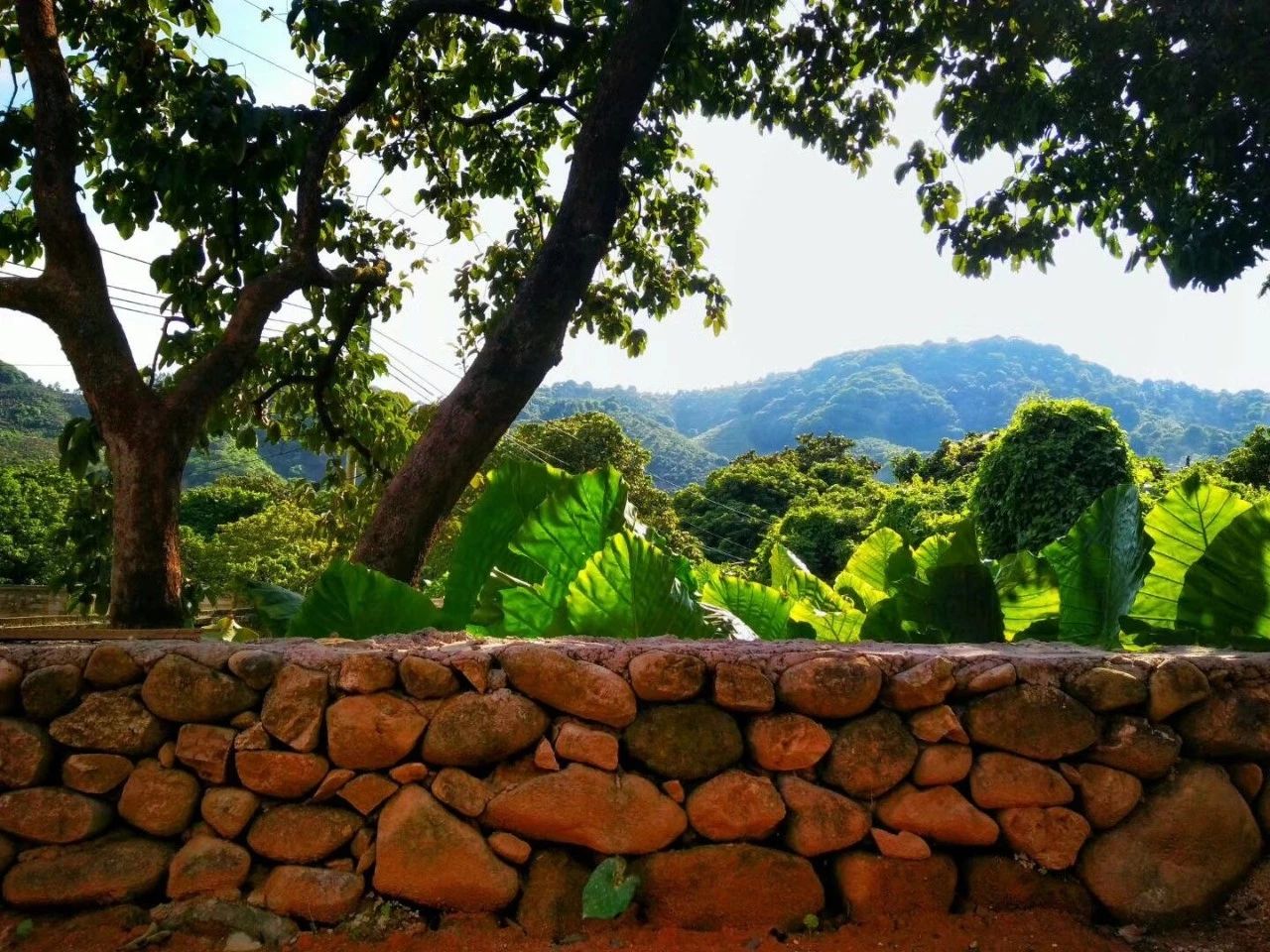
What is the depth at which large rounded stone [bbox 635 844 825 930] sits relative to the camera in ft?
6.42

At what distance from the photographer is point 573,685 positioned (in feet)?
6.64

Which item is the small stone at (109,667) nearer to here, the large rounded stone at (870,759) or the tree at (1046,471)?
the large rounded stone at (870,759)

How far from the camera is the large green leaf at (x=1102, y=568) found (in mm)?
2543

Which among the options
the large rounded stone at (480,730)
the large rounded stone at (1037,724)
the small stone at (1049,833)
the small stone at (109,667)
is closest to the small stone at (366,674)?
the large rounded stone at (480,730)

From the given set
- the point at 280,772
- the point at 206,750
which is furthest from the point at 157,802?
the point at 280,772

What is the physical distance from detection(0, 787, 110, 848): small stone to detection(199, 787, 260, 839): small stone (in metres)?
0.26

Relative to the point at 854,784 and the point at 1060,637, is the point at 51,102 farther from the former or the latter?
the point at 1060,637

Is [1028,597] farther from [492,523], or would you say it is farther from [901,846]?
[492,523]

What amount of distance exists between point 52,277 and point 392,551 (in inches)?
65.2

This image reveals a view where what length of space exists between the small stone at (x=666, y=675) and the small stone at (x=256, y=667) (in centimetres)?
87

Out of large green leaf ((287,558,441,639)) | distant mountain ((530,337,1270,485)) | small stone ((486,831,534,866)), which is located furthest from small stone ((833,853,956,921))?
distant mountain ((530,337,1270,485))

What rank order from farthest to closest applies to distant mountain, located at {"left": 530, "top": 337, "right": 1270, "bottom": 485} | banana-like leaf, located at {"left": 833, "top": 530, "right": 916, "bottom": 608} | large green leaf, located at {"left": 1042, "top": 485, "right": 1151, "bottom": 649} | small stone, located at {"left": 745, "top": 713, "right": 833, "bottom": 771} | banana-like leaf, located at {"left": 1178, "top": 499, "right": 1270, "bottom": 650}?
1. distant mountain, located at {"left": 530, "top": 337, "right": 1270, "bottom": 485}
2. banana-like leaf, located at {"left": 833, "top": 530, "right": 916, "bottom": 608}
3. large green leaf, located at {"left": 1042, "top": 485, "right": 1151, "bottom": 649}
4. banana-like leaf, located at {"left": 1178, "top": 499, "right": 1270, "bottom": 650}
5. small stone, located at {"left": 745, "top": 713, "right": 833, "bottom": 771}

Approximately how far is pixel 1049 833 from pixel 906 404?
133 m

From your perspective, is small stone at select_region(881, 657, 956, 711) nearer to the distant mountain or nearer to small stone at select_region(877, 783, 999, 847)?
small stone at select_region(877, 783, 999, 847)
